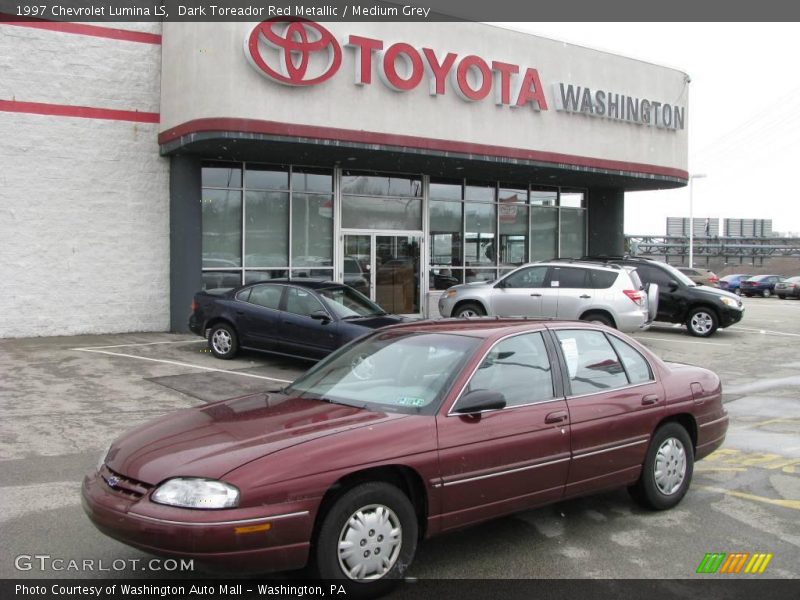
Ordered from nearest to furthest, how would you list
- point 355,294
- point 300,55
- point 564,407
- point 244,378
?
1. point 564,407
2. point 244,378
3. point 355,294
4. point 300,55

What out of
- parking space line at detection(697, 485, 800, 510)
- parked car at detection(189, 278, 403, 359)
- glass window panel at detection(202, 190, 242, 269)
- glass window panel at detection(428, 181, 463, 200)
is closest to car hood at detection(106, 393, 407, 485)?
parking space line at detection(697, 485, 800, 510)

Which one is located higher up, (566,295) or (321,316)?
(566,295)

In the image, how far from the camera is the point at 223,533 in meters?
3.54

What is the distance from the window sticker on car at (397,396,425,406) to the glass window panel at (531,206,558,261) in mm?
17214

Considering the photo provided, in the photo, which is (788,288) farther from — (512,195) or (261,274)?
(261,274)

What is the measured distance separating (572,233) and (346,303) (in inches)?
487

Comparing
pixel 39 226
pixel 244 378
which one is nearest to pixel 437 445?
pixel 244 378

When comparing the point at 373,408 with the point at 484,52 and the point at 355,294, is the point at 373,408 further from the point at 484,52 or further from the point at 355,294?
the point at 484,52

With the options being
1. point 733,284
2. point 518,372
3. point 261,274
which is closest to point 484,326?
point 518,372

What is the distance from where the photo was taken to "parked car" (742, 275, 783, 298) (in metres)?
41.2

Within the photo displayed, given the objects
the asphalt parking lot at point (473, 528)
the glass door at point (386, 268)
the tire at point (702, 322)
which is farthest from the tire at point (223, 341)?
the tire at point (702, 322)

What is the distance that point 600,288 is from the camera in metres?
14.6

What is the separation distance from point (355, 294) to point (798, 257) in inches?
2766

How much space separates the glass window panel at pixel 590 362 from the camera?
16.9 feet
